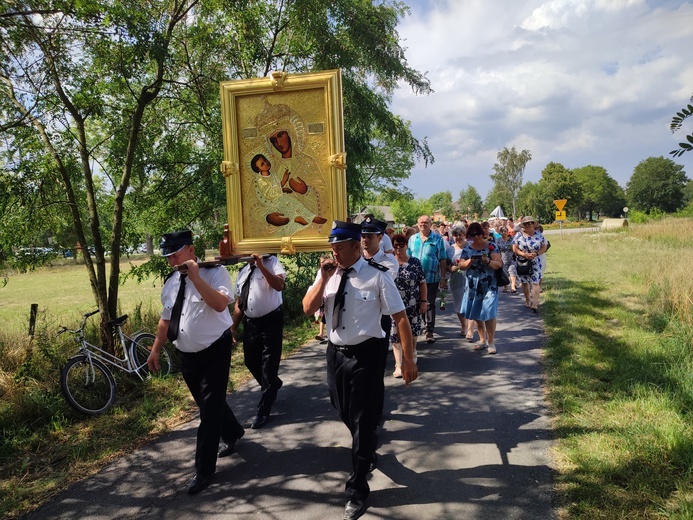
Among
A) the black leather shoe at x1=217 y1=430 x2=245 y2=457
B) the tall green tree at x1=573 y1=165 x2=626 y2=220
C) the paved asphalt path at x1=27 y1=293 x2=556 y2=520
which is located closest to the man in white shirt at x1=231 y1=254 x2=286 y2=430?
the paved asphalt path at x1=27 y1=293 x2=556 y2=520

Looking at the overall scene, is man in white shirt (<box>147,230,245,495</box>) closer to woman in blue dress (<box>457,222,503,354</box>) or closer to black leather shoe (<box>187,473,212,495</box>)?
black leather shoe (<box>187,473,212,495</box>)

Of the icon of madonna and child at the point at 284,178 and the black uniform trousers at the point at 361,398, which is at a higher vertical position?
the icon of madonna and child at the point at 284,178

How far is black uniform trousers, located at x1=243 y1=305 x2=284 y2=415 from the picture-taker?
4891 millimetres

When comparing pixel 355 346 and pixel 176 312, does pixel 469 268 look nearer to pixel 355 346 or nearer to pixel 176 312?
pixel 355 346

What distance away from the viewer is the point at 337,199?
3666mm

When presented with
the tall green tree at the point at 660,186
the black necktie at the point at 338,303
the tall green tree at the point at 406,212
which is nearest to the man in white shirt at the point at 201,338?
the black necktie at the point at 338,303

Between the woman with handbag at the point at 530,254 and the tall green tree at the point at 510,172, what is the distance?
69.4m

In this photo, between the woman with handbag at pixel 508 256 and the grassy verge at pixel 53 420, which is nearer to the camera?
the grassy verge at pixel 53 420

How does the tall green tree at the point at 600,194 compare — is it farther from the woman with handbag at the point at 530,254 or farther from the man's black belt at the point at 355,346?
the man's black belt at the point at 355,346

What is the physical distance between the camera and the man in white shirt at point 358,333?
3.26 metres

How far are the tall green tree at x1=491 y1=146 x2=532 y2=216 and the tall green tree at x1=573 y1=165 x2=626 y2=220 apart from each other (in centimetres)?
2819

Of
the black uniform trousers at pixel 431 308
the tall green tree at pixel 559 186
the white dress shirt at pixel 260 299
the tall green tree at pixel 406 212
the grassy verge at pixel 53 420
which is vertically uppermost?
the tall green tree at pixel 559 186

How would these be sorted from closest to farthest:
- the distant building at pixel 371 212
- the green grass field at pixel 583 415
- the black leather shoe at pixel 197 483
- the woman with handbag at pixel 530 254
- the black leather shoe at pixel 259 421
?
the green grass field at pixel 583 415 < the black leather shoe at pixel 197 483 < the black leather shoe at pixel 259 421 < the distant building at pixel 371 212 < the woman with handbag at pixel 530 254

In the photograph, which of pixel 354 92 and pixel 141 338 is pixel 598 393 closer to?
pixel 141 338
